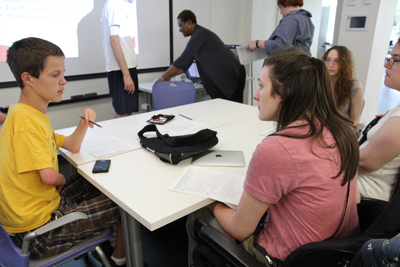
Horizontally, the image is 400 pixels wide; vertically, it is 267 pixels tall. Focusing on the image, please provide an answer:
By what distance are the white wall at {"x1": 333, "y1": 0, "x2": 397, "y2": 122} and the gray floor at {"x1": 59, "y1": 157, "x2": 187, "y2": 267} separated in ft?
9.29

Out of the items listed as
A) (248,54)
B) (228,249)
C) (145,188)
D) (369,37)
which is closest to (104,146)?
(145,188)

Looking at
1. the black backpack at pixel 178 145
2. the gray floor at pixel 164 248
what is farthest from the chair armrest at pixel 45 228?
the gray floor at pixel 164 248

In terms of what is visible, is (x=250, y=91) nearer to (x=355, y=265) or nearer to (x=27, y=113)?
(x=27, y=113)

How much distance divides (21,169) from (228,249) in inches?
32.2

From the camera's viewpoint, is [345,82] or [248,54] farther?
→ [248,54]

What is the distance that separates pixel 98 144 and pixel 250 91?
331 cm

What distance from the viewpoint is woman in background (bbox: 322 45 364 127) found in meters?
2.05

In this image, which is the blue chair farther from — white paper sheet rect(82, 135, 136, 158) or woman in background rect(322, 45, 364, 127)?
woman in background rect(322, 45, 364, 127)

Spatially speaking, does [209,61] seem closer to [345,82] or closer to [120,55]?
[120,55]

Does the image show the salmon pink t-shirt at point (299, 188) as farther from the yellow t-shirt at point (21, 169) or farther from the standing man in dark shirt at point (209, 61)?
the standing man in dark shirt at point (209, 61)

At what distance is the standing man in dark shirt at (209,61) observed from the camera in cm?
299

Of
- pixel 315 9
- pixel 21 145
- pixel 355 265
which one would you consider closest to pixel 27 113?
pixel 21 145

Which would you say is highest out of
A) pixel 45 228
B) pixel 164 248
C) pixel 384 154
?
pixel 384 154

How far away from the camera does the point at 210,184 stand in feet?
3.89
